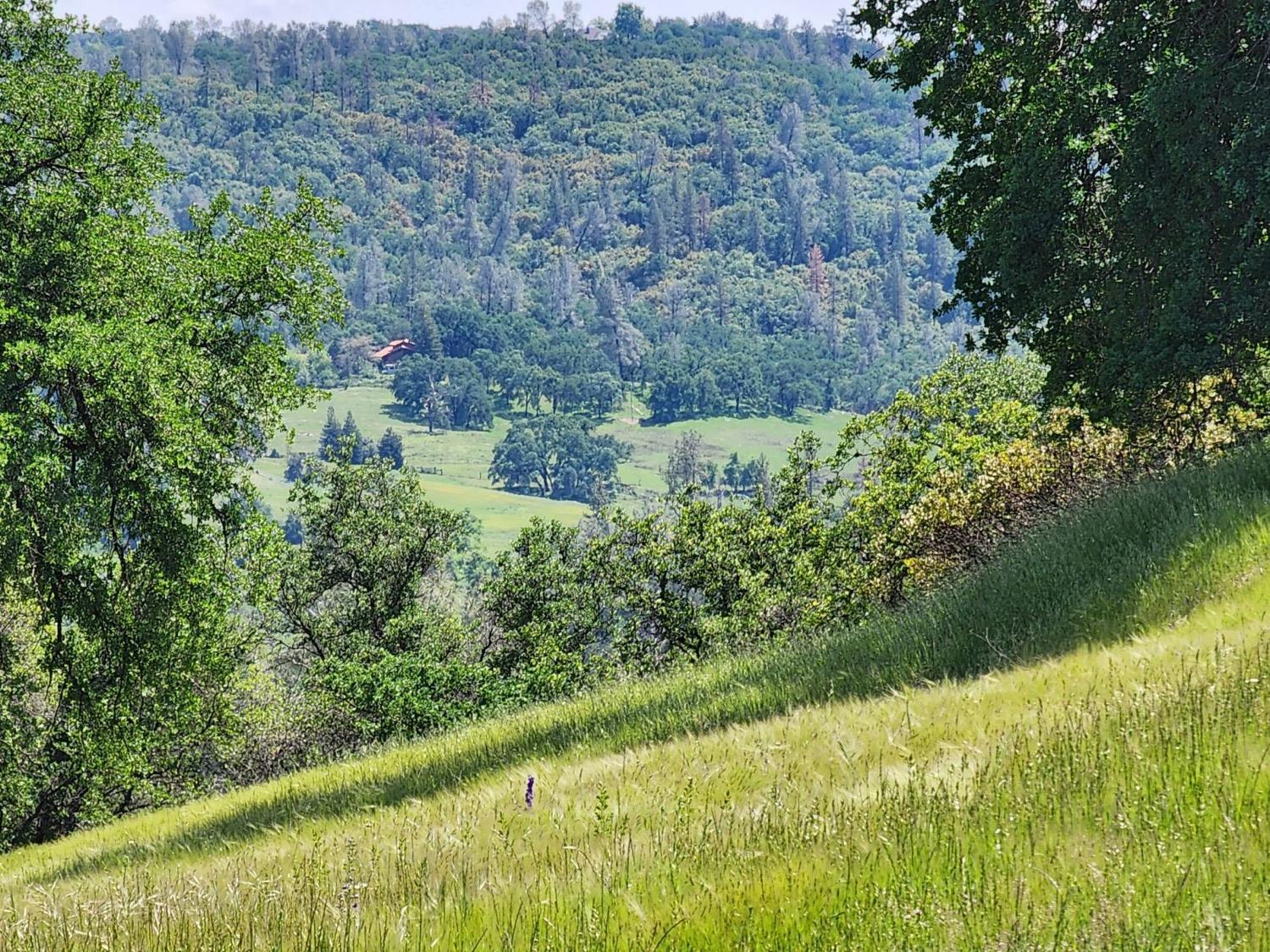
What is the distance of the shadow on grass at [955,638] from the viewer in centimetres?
812

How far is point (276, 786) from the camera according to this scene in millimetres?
14352

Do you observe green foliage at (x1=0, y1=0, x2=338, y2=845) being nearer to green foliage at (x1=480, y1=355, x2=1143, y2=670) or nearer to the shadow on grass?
the shadow on grass

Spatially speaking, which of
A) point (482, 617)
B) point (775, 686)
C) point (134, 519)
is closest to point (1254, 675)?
point (775, 686)

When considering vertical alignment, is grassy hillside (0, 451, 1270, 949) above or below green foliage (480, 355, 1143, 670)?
above

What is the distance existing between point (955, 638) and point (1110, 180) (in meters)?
9.85

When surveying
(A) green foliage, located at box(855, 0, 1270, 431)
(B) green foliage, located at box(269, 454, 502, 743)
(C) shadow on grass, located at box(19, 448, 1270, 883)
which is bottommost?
(B) green foliage, located at box(269, 454, 502, 743)

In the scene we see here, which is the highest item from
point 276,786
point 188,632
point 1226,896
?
point 1226,896

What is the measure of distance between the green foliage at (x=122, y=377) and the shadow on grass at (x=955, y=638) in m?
5.01

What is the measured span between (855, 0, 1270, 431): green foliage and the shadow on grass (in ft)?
12.5

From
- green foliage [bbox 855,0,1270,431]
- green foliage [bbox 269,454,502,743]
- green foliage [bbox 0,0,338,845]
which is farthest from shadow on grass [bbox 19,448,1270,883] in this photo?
green foliage [bbox 269,454,502,743]

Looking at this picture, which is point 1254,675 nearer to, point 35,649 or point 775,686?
point 775,686

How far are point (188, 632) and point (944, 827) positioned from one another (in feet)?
49.4

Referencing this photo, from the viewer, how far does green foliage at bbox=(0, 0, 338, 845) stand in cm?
1341

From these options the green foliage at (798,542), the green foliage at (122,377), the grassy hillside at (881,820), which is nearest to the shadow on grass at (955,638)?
the grassy hillside at (881,820)
